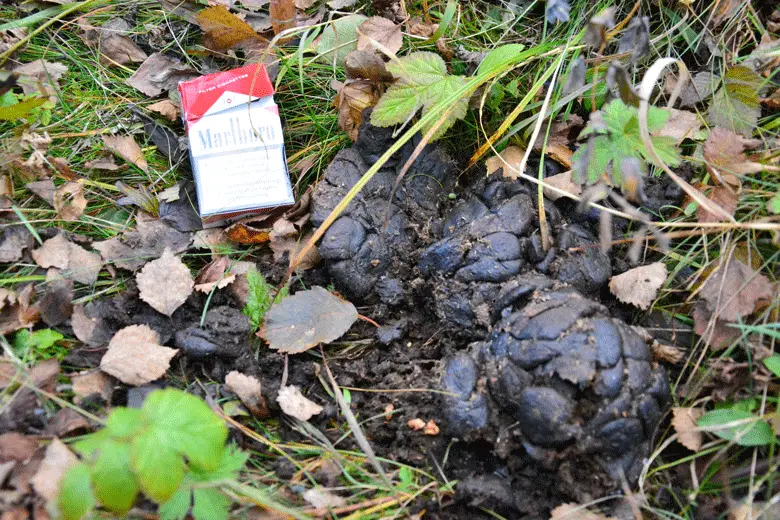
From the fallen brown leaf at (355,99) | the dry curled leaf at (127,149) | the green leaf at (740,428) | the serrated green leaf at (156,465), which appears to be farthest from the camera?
the dry curled leaf at (127,149)

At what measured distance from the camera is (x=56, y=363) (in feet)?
6.00

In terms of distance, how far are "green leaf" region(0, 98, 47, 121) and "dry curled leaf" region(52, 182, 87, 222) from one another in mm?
329

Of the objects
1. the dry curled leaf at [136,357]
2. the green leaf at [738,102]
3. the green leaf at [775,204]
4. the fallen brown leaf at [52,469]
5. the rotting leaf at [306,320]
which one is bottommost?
the rotting leaf at [306,320]

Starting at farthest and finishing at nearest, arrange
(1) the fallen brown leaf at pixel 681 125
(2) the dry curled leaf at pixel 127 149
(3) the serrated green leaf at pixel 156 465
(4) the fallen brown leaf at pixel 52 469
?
(2) the dry curled leaf at pixel 127 149 → (1) the fallen brown leaf at pixel 681 125 → (4) the fallen brown leaf at pixel 52 469 → (3) the serrated green leaf at pixel 156 465

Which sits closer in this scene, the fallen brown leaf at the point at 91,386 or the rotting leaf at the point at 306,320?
the fallen brown leaf at the point at 91,386

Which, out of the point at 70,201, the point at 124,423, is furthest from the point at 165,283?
the point at 124,423

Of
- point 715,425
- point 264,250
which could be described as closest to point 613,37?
point 715,425

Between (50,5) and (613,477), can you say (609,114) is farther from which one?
(50,5)

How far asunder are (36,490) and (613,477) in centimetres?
156

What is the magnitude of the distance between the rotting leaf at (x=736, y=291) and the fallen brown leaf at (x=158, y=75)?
2313 mm

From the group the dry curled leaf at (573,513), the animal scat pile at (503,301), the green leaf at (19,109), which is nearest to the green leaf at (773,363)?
the animal scat pile at (503,301)

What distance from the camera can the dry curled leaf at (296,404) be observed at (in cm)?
191

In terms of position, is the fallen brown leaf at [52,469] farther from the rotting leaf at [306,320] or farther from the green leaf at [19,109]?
the green leaf at [19,109]

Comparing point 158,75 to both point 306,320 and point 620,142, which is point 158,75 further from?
point 620,142
